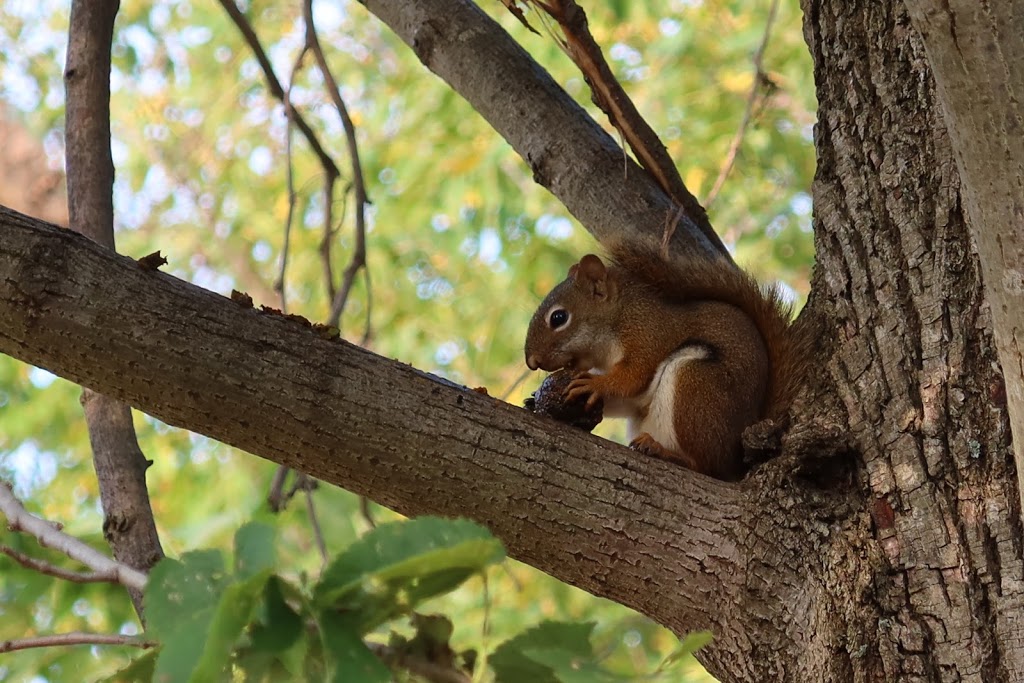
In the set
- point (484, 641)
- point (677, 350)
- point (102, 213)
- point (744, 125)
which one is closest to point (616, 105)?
point (744, 125)

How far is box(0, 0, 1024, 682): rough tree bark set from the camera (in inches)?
61.8

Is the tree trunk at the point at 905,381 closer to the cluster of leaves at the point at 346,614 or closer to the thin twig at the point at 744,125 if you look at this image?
the thin twig at the point at 744,125

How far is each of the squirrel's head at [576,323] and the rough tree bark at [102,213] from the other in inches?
49.7

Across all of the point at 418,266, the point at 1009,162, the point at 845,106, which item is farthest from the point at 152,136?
the point at 1009,162

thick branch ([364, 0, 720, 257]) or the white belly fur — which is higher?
thick branch ([364, 0, 720, 257])

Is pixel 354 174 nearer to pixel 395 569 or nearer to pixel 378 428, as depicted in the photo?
pixel 378 428

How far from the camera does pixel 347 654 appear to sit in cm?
86

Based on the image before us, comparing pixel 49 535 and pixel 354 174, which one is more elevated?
pixel 354 174

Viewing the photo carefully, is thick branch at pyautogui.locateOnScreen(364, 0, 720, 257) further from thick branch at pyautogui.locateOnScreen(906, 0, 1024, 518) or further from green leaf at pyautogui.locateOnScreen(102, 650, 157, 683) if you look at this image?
green leaf at pyautogui.locateOnScreen(102, 650, 157, 683)

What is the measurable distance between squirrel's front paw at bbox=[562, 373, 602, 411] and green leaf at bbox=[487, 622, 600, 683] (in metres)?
1.28

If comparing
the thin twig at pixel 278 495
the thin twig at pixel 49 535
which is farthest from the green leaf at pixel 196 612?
the thin twig at pixel 278 495

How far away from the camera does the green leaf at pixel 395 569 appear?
87 cm

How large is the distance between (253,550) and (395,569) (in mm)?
135

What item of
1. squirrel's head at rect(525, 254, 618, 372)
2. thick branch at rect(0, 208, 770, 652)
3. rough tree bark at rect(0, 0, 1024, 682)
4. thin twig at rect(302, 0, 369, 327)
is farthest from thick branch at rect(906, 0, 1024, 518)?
thin twig at rect(302, 0, 369, 327)
